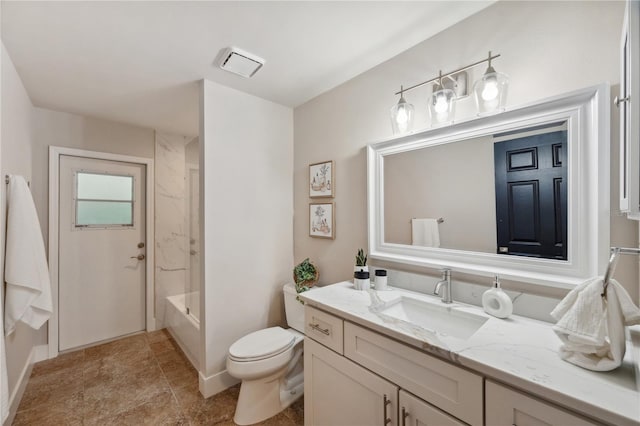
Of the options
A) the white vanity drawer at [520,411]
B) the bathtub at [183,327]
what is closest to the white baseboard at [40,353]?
the bathtub at [183,327]

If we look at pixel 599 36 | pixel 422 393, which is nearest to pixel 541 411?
pixel 422 393

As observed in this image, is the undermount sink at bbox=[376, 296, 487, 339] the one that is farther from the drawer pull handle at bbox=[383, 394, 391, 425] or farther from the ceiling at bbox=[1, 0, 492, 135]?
the ceiling at bbox=[1, 0, 492, 135]

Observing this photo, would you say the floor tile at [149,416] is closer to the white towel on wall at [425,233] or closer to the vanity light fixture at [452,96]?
the white towel on wall at [425,233]

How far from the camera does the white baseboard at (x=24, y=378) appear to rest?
5.72 ft

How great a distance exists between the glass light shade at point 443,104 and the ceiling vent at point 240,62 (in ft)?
3.71

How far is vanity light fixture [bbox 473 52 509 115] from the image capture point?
1223mm

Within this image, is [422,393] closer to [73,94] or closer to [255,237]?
[255,237]

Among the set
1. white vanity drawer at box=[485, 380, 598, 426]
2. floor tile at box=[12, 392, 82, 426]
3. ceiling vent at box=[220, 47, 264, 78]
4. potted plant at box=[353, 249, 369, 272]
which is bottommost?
floor tile at box=[12, 392, 82, 426]

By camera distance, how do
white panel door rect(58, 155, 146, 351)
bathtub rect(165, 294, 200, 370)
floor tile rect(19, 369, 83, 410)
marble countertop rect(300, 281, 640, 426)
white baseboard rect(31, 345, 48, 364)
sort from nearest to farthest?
marble countertop rect(300, 281, 640, 426) → floor tile rect(19, 369, 83, 410) → bathtub rect(165, 294, 200, 370) → white baseboard rect(31, 345, 48, 364) → white panel door rect(58, 155, 146, 351)

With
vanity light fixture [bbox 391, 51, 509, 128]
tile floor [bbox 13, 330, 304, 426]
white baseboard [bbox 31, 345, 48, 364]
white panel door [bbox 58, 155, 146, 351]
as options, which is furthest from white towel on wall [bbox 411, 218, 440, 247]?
white baseboard [bbox 31, 345, 48, 364]

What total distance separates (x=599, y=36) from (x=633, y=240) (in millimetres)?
793

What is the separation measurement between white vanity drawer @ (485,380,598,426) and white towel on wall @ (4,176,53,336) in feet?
8.16

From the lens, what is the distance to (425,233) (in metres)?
1.57

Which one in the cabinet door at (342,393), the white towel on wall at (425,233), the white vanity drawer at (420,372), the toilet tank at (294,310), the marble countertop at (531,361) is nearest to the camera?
the marble countertop at (531,361)
